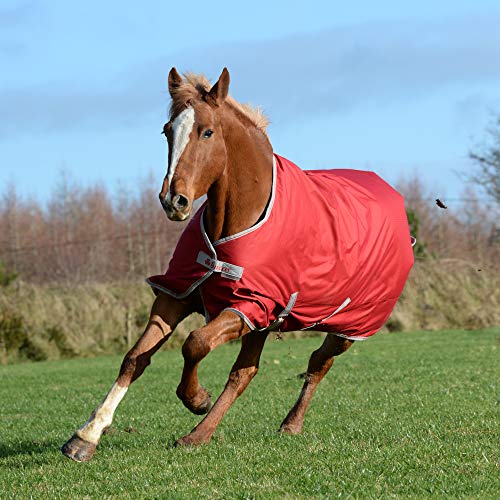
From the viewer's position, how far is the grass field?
Result: 5.55 meters

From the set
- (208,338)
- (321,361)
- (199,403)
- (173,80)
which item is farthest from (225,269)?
(321,361)

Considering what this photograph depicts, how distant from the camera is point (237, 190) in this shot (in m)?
6.69

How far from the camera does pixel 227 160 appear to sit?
6.66 meters

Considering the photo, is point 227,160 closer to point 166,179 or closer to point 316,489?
point 166,179

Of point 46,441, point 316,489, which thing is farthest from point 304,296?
point 46,441

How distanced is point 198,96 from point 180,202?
0.93 metres

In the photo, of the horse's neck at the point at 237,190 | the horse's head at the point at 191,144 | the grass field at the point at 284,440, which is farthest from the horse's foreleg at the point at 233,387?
Result: the horse's head at the point at 191,144

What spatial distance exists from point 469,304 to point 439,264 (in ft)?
6.22

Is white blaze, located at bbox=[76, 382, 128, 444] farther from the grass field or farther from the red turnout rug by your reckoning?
the red turnout rug

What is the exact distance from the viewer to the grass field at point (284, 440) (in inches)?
218

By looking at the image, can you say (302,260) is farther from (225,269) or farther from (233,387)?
(233,387)

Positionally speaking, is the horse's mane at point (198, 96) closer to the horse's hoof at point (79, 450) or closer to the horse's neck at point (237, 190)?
the horse's neck at point (237, 190)

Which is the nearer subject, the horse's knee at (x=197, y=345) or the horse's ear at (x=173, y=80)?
the horse's knee at (x=197, y=345)

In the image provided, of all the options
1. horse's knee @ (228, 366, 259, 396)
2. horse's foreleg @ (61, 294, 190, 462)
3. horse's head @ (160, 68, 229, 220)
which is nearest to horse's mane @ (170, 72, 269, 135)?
horse's head @ (160, 68, 229, 220)
